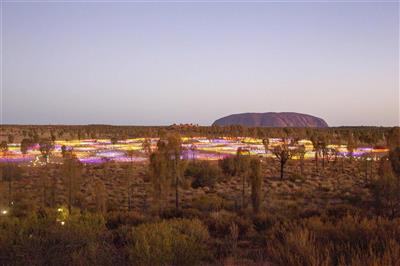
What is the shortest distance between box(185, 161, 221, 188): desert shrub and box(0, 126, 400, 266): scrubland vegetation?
100mm

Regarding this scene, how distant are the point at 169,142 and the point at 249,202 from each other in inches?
268

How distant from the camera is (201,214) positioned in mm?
16938

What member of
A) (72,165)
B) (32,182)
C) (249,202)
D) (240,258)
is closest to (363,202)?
(249,202)

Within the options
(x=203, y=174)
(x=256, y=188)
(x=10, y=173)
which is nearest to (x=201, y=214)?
(x=256, y=188)

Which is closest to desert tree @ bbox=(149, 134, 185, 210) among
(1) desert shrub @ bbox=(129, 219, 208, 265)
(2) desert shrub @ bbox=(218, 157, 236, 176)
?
(1) desert shrub @ bbox=(129, 219, 208, 265)

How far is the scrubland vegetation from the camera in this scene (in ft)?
23.2

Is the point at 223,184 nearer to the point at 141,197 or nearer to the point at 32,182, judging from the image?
the point at 141,197

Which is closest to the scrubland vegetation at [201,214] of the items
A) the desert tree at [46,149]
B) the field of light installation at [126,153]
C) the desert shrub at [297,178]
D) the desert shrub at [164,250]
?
the desert shrub at [164,250]

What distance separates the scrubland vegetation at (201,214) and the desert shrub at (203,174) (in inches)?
3.9

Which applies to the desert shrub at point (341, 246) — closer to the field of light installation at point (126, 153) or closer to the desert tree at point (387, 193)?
the desert tree at point (387, 193)

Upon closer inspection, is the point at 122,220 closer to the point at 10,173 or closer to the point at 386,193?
the point at 386,193

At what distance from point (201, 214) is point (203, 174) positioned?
826 inches

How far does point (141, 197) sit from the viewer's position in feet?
97.8

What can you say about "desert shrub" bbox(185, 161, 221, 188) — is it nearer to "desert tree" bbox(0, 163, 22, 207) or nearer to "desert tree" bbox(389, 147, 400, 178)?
"desert tree" bbox(389, 147, 400, 178)
